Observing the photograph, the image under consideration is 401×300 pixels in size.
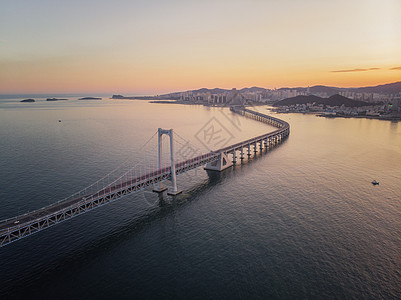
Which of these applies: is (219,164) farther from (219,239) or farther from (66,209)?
(66,209)

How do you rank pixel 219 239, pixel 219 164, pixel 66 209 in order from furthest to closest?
pixel 219 164, pixel 219 239, pixel 66 209

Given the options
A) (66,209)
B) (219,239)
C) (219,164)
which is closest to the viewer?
(66,209)

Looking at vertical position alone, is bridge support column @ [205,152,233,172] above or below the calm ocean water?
above

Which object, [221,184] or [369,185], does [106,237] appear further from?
[369,185]

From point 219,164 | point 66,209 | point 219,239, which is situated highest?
point 66,209

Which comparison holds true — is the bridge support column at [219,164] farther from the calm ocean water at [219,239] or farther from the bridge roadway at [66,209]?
the bridge roadway at [66,209]

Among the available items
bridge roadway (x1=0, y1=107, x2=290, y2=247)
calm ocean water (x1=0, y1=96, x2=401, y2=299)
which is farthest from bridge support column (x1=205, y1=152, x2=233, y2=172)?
bridge roadway (x1=0, y1=107, x2=290, y2=247)

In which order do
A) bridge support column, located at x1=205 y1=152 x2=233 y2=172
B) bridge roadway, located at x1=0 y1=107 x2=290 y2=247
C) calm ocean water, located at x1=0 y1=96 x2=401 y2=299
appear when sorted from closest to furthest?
calm ocean water, located at x1=0 y1=96 x2=401 y2=299 → bridge roadway, located at x1=0 y1=107 x2=290 y2=247 → bridge support column, located at x1=205 y1=152 x2=233 y2=172

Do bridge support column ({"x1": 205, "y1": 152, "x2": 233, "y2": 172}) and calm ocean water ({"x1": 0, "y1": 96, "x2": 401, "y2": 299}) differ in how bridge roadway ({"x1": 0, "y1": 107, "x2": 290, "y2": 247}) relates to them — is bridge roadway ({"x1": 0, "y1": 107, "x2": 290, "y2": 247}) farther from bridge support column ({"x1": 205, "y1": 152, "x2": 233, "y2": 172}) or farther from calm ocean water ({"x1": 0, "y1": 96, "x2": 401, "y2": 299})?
bridge support column ({"x1": 205, "y1": 152, "x2": 233, "y2": 172})

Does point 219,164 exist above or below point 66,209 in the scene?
below

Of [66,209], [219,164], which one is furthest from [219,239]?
[219,164]

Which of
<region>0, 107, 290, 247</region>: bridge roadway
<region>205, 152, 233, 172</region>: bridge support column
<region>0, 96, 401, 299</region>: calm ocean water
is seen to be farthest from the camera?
<region>205, 152, 233, 172</region>: bridge support column
